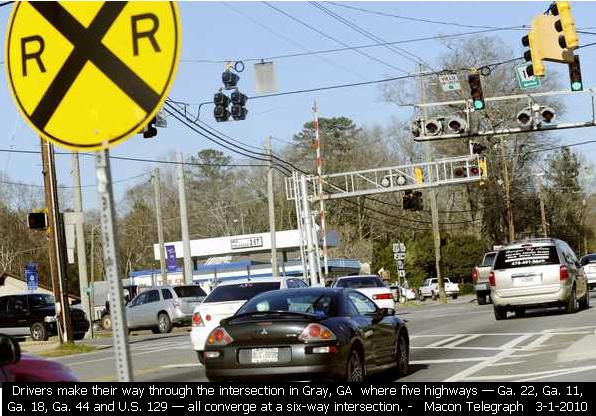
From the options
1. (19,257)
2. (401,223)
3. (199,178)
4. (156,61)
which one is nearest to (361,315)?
(156,61)

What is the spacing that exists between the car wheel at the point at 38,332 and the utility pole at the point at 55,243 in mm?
7405

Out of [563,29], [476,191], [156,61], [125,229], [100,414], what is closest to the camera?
[156,61]

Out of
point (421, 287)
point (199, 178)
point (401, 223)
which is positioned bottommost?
point (421, 287)

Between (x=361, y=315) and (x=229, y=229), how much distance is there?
84.1 metres

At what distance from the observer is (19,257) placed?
87.7 m

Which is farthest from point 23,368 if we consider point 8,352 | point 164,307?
point 164,307

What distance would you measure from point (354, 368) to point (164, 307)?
23433 millimetres

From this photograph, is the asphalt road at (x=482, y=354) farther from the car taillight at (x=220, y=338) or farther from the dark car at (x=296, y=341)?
the car taillight at (x=220, y=338)

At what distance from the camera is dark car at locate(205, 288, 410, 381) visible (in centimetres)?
1148

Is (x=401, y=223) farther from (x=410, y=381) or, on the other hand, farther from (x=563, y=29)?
(x=410, y=381)

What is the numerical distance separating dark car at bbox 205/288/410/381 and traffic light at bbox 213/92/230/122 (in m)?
14.8

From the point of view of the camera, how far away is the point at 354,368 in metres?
12.0

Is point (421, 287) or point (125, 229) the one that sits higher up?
point (125, 229)

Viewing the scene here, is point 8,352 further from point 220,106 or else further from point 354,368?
point 220,106
